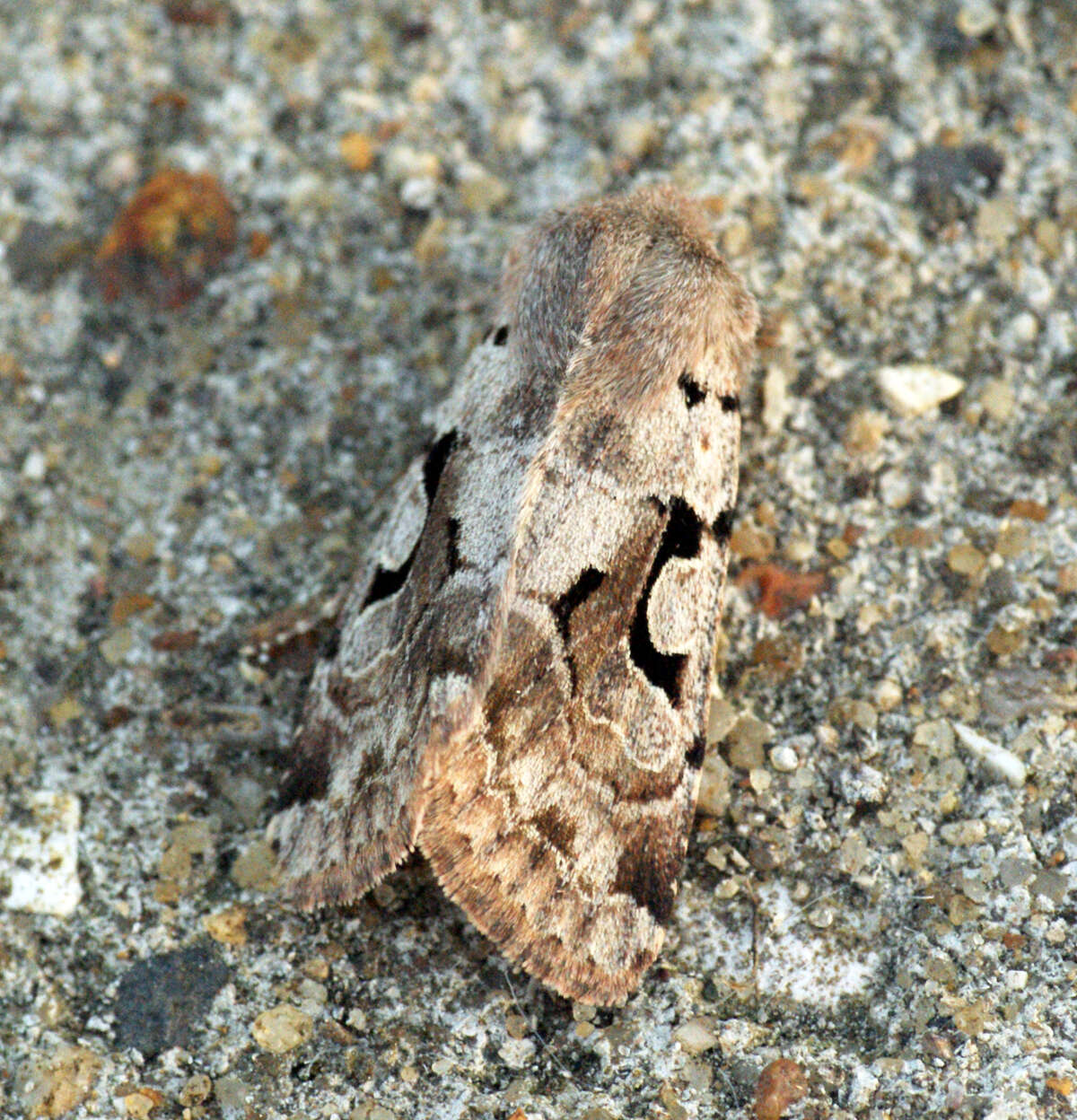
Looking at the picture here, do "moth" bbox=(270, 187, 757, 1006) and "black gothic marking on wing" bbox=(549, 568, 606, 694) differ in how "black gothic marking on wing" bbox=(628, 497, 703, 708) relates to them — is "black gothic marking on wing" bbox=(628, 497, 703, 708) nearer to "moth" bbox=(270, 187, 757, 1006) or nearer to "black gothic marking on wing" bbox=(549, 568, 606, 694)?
"moth" bbox=(270, 187, 757, 1006)

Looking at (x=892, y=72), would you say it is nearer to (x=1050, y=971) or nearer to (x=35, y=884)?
(x=1050, y=971)

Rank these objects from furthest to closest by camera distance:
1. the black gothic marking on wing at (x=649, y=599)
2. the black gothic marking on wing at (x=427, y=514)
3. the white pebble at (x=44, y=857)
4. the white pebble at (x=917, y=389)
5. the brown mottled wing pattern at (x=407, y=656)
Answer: the white pebble at (x=917, y=389) → the white pebble at (x=44, y=857) → the black gothic marking on wing at (x=427, y=514) → the black gothic marking on wing at (x=649, y=599) → the brown mottled wing pattern at (x=407, y=656)

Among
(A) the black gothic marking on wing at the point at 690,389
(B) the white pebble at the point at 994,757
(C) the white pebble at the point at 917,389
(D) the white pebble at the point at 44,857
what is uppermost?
(C) the white pebble at the point at 917,389

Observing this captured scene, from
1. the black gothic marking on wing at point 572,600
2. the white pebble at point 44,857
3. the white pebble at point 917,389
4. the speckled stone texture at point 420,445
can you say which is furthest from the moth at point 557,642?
the white pebble at point 917,389

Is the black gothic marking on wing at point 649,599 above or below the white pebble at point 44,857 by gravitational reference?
above

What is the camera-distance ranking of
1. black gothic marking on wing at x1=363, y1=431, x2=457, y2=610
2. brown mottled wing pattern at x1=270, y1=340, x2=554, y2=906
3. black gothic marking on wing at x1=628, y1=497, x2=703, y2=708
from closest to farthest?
brown mottled wing pattern at x1=270, y1=340, x2=554, y2=906
black gothic marking on wing at x1=628, y1=497, x2=703, y2=708
black gothic marking on wing at x1=363, y1=431, x2=457, y2=610

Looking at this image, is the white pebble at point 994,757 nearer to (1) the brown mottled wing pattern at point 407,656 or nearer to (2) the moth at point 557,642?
(2) the moth at point 557,642

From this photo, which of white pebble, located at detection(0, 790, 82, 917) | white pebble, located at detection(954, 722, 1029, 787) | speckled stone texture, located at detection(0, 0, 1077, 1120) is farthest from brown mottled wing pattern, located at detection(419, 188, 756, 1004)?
white pebble, located at detection(0, 790, 82, 917)

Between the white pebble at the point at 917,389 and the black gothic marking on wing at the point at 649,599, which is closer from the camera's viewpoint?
the black gothic marking on wing at the point at 649,599
